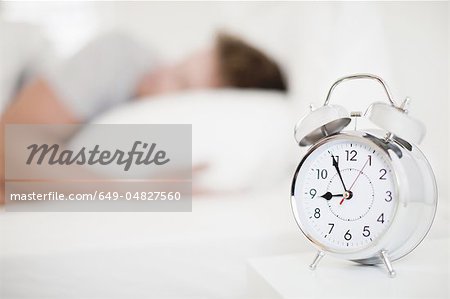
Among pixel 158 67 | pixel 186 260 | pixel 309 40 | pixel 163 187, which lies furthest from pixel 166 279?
pixel 309 40

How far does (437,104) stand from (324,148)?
1.06 m

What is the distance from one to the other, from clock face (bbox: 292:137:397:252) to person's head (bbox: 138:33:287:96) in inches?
46.8

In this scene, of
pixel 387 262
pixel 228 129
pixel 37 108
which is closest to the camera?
pixel 387 262

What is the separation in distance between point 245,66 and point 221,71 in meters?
0.11

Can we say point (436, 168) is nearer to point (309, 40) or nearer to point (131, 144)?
point (309, 40)

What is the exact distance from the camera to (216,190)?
1937 millimetres

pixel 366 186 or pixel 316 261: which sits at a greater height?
pixel 366 186

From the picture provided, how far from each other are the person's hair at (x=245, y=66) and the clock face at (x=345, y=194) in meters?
1.19

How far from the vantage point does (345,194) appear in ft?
2.84

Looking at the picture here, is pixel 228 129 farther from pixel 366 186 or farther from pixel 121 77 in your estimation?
pixel 366 186

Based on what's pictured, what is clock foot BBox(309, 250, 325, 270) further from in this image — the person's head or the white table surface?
the person's head

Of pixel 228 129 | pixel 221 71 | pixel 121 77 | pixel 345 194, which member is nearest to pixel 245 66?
pixel 221 71

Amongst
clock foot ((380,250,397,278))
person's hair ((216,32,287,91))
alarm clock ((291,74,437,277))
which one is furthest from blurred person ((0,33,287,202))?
clock foot ((380,250,397,278))

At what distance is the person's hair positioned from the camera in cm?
203
